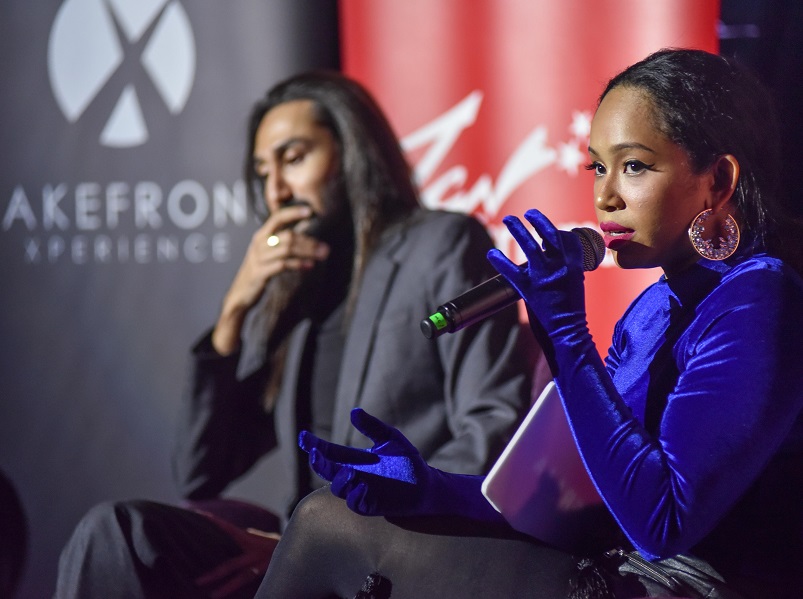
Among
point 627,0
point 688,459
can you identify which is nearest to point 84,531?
point 688,459

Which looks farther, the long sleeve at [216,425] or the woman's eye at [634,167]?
the long sleeve at [216,425]

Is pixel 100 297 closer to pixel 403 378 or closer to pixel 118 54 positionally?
pixel 118 54

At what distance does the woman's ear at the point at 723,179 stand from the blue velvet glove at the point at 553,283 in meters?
0.22

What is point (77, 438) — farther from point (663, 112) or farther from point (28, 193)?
point (663, 112)

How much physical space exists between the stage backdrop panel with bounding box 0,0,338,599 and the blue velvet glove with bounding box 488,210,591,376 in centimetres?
168

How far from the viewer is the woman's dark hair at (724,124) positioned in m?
1.12

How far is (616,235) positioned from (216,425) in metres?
1.36

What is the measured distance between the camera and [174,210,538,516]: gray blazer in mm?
1890

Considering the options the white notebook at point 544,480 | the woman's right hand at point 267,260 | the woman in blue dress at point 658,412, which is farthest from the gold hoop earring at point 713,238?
the woman's right hand at point 267,260

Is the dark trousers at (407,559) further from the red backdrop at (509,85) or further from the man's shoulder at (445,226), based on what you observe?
the red backdrop at (509,85)

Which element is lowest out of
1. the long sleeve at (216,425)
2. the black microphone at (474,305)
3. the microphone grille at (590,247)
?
the long sleeve at (216,425)

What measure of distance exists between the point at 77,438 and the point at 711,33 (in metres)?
1.99

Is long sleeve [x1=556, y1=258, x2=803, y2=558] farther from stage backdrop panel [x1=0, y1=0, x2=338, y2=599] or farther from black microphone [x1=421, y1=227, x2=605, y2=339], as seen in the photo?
stage backdrop panel [x1=0, y1=0, x2=338, y2=599]

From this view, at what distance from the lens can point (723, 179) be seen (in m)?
1.13
